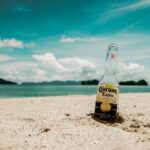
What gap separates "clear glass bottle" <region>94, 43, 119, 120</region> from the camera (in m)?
6.08

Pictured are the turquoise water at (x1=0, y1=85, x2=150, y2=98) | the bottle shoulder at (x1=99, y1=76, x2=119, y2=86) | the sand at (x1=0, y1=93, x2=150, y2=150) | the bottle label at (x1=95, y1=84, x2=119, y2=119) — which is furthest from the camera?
the turquoise water at (x1=0, y1=85, x2=150, y2=98)

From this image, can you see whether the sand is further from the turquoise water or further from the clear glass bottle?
the turquoise water

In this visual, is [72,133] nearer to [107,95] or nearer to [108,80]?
[107,95]

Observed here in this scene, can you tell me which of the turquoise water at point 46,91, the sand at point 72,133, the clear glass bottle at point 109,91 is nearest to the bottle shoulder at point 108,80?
the clear glass bottle at point 109,91

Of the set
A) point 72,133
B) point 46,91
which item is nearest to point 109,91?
point 72,133

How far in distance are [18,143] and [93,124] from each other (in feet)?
5.35

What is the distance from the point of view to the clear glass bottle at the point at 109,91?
6.08 meters

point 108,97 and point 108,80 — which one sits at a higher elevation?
point 108,80

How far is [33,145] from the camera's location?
4938 millimetres

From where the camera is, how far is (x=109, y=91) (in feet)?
20.0

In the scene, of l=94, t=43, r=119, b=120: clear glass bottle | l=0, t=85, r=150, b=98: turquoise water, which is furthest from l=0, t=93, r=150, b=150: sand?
l=0, t=85, r=150, b=98: turquoise water

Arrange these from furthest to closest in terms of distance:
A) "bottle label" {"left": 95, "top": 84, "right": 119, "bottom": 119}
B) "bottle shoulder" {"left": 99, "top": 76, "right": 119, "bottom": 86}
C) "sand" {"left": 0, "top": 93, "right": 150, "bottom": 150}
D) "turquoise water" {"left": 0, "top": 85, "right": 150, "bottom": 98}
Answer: "turquoise water" {"left": 0, "top": 85, "right": 150, "bottom": 98} < "bottle shoulder" {"left": 99, "top": 76, "right": 119, "bottom": 86} < "bottle label" {"left": 95, "top": 84, "right": 119, "bottom": 119} < "sand" {"left": 0, "top": 93, "right": 150, "bottom": 150}

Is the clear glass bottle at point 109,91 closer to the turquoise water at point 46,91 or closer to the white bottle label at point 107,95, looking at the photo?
the white bottle label at point 107,95

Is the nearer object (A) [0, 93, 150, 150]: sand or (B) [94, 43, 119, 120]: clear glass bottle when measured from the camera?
(A) [0, 93, 150, 150]: sand
